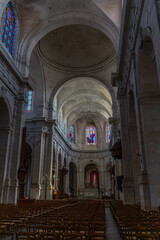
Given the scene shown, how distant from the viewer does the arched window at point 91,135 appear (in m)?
41.9

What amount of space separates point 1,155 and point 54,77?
590 inches

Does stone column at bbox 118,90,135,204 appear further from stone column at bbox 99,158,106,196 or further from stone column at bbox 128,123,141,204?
stone column at bbox 99,158,106,196

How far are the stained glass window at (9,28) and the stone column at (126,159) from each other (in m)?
9.20

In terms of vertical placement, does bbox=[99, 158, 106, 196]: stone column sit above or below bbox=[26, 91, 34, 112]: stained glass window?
below

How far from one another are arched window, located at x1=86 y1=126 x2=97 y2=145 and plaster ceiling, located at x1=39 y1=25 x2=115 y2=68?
59.6ft

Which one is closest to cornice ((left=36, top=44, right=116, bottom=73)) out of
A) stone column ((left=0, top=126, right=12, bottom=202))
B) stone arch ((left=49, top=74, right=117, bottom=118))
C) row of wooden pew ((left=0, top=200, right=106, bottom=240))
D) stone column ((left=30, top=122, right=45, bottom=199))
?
stone arch ((left=49, top=74, right=117, bottom=118))

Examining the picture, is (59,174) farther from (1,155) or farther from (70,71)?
(1,155)

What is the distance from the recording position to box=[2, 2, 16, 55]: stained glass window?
15.2 m

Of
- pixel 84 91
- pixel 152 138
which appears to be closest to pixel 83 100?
pixel 84 91

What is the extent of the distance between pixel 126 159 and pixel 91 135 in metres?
28.9

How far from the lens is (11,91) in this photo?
47.8 ft

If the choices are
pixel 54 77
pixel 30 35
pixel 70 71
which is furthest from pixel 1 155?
pixel 70 71

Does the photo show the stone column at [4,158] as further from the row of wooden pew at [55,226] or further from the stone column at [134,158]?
the stone column at [134,158]

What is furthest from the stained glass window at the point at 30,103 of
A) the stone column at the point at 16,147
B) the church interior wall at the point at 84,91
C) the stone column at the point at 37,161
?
the stone column at the point at 16,147
